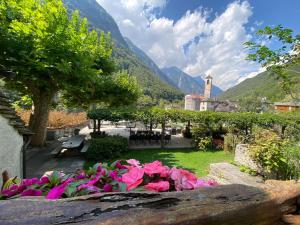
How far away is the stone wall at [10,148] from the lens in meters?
6.12

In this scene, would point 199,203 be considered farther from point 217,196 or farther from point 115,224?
point 115,224

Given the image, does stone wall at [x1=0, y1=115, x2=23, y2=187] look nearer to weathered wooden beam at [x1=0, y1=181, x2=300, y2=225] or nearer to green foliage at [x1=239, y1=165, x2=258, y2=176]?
weathered wooden beam at [x1=0, y1=181, x2=300, y2=225]

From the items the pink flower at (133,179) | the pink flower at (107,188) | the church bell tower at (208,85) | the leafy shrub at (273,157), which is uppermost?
the church bell tower at (208,85)

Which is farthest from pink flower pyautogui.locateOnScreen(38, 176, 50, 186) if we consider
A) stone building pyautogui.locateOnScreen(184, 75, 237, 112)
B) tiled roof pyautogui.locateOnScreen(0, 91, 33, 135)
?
stone building pyautogui.locateOnScreen(184, 75, 237, 112)

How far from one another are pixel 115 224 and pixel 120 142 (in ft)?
46.9

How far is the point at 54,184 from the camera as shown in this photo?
1.30 m

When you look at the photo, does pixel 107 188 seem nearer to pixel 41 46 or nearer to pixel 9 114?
pixel 9 114

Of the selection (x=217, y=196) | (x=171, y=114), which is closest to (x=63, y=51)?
(x=171, y=114)

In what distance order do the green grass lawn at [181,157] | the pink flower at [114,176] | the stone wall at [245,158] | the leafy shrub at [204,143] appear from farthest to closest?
the leafy shrub at [204,143] < the green grass lawn at [181,157] < the stone wall at [245,158] < the pink flower at [114,176]

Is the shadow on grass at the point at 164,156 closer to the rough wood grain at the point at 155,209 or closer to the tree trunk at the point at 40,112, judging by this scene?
the tree trunk at the point at 40,112

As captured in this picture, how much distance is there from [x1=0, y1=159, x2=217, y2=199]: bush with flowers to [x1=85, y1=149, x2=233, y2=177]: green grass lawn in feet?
35.4

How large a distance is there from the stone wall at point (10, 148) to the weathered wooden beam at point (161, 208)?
250 inches

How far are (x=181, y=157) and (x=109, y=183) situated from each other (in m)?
13.7

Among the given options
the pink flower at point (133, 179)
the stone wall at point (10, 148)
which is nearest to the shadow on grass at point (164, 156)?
the stone wall at point (10, 148)
